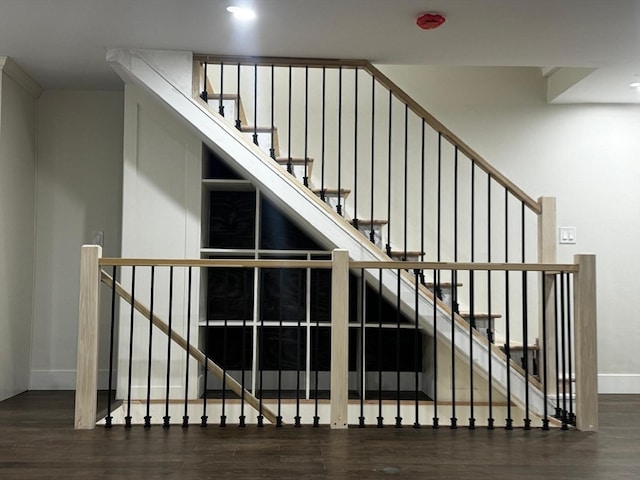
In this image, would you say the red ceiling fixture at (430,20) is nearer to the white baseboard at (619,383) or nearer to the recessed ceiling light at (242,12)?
the recessed ceiling light at (242,12)

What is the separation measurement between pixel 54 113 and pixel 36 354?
1.99 m

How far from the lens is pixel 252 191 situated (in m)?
5.35

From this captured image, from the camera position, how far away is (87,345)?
346 centimetres

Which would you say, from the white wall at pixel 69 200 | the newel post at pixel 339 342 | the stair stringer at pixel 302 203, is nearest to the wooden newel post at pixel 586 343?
the stair stringer at pixel 302 203

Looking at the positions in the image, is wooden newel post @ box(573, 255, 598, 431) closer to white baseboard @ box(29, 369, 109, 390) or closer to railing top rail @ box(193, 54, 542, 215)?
railing top rail @ box(193, 54, 542, 215)

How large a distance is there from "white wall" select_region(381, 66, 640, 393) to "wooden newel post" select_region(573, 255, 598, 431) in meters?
1.98

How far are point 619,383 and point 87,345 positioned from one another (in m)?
4.32

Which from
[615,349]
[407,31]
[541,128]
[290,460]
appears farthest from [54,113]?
[615,349]

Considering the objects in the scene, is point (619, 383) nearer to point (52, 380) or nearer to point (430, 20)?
point (430, 20)

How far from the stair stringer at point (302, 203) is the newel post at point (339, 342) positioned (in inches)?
26.8

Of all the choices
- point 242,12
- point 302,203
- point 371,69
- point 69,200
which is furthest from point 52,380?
point 371,69

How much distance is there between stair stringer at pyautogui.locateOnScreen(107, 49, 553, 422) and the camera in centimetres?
420

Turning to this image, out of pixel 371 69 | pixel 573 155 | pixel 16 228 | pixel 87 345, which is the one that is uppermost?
pixel 371 69

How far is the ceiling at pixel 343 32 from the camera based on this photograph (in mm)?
3557
